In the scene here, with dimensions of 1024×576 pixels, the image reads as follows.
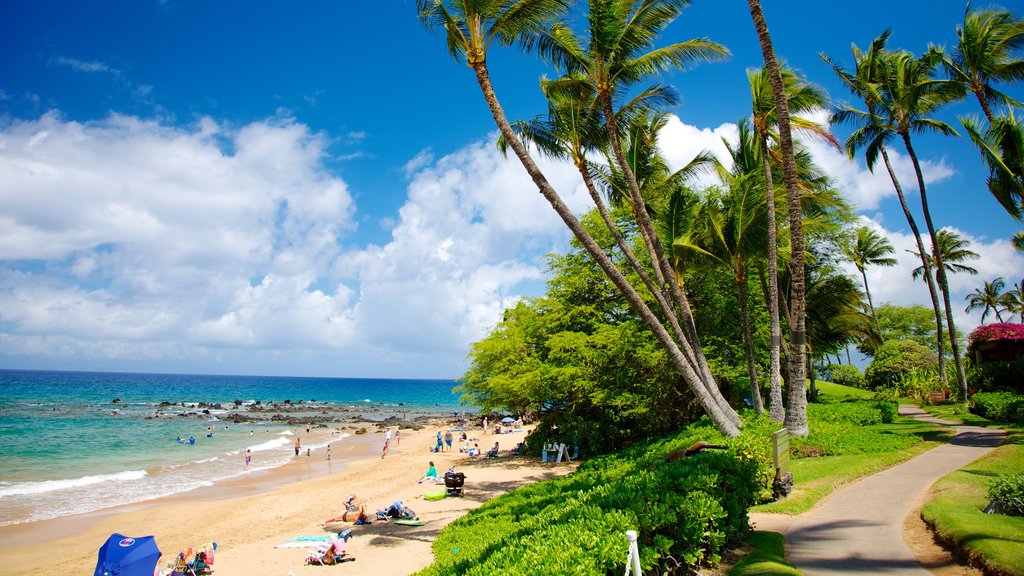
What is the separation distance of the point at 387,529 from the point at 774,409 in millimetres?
11149

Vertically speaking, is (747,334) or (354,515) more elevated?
(747,334)

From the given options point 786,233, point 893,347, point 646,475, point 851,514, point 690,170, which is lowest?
point 851,514

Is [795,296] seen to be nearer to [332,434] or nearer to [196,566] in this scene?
[196,566]

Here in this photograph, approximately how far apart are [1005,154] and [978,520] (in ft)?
33.7

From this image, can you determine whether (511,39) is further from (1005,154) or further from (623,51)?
(1005,154)

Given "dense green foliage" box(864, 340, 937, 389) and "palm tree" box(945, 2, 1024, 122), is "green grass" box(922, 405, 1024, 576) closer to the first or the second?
"palm tree" box(945, 2, 1024, 122)

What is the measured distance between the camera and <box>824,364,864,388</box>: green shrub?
40.7m

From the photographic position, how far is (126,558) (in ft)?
34.6

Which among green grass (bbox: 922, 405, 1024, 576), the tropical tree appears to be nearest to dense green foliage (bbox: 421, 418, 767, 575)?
green grass (bbox: 922, 405, 1024, 576)

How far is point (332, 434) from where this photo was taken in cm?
4884

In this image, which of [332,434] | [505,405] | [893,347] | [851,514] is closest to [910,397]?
[893,347]

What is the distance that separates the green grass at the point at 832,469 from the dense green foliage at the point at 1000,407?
2566 millimetres

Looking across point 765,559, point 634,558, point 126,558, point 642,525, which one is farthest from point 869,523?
point 126,558

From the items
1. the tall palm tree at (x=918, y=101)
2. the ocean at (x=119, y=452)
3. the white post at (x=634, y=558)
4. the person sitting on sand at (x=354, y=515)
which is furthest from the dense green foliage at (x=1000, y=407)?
the ocean at (x=119, y=452)
